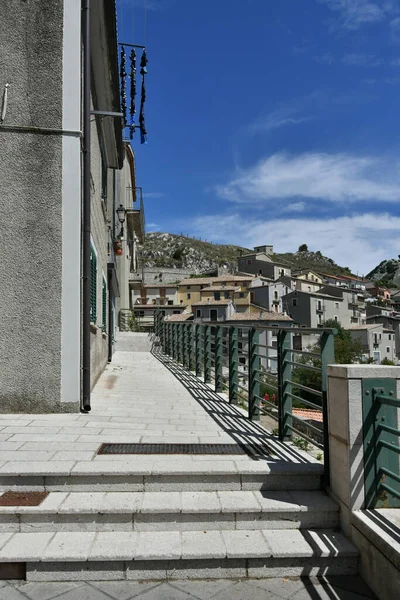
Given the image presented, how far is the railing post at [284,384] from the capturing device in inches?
176

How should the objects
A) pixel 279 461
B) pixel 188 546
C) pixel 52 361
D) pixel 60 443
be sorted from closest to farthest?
pixel 188 546 → pixel 279 461 → pixel 60 443 → pixel 52 361

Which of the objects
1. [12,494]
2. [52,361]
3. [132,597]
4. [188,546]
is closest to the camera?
[132,597]

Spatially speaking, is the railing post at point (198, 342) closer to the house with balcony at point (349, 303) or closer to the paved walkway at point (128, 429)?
the paved walkway at point (128, 429)

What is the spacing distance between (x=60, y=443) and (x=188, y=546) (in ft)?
6.05

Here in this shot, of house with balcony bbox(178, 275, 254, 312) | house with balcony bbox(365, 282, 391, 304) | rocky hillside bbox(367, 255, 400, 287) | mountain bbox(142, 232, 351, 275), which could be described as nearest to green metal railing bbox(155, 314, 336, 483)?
house with balcony bbox(178, 275, 254, 312)

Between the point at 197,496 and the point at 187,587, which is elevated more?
the point at 197,496

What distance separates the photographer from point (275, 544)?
2.96 metres

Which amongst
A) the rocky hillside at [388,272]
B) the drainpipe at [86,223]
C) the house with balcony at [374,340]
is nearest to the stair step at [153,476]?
the drainpipe at [86,223]

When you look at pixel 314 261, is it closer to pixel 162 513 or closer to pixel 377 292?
pixel 377 292

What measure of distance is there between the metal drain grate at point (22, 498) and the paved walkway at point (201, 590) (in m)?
0.54

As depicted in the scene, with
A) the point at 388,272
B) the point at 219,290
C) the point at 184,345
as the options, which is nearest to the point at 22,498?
the point at 184,345

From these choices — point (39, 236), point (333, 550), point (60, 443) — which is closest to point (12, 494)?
point (60, 443)

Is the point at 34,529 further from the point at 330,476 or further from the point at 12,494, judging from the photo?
the point at 330,476

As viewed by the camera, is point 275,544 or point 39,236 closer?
point 275,544
